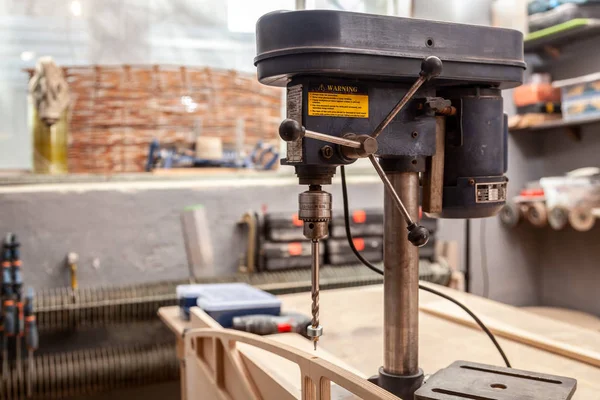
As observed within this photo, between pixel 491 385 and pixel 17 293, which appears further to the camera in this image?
pixel 17 293

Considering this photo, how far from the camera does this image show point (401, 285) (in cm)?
95

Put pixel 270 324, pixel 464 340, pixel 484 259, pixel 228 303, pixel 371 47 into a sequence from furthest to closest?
1. pixel 484 259
2. pixel 228 303
3. pixel 270 324
4. pixel 464 340
5. pixel 371 47

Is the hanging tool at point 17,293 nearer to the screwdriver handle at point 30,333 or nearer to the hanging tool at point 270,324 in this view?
the screwdriver handle at point 30,333

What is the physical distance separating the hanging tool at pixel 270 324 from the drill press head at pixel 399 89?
65cm

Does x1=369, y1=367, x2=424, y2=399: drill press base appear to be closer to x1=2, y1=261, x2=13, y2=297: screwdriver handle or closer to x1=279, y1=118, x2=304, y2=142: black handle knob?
x1=279, y1=118, x2=304, y2=142: black handle knob

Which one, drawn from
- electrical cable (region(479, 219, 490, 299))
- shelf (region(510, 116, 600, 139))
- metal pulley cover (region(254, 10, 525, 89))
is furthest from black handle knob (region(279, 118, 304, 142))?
electrical cable (region(479, 219, 490, 299))

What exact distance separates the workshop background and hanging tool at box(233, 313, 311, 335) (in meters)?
1.19

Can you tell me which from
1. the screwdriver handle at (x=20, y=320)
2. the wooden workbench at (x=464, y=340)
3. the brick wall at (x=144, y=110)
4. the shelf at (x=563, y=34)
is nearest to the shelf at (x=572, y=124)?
the shelf at (x=563, y=34)

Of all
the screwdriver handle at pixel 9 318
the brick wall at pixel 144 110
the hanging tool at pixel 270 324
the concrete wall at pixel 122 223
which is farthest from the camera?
the brick wall at pixel 144 110

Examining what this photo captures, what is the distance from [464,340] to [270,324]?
49 cm

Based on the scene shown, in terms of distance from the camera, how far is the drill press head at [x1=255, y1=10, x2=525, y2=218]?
2.84 feet

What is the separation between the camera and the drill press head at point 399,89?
865 millimetres

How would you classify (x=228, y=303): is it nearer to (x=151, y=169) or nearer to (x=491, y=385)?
(x=491, y=385)

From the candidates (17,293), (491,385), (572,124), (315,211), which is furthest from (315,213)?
(572,124)
